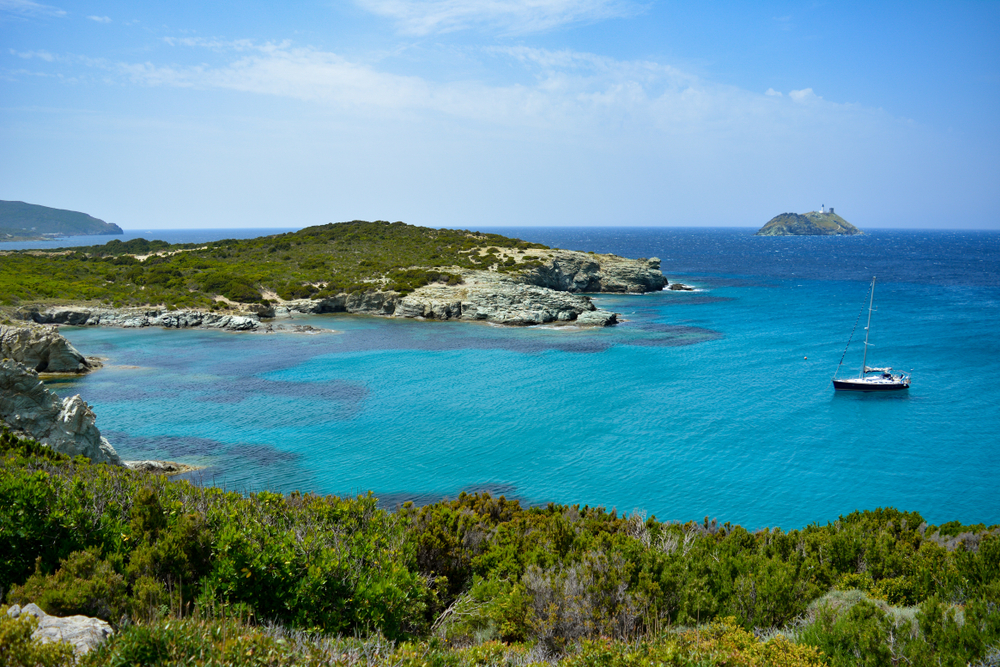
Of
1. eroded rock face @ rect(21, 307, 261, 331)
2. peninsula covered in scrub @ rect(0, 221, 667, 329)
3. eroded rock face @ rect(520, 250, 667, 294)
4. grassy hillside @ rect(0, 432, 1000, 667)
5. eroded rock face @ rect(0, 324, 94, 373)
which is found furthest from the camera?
eroded rock face @ rect(520, 250, 667, 294)

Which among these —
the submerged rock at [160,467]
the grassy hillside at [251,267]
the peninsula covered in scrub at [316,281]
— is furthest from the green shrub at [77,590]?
the grassy hillside at [251,267]

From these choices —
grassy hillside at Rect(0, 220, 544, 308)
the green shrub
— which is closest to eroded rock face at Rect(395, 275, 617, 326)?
grassy hillside at Rect(0, 220, 544, 308)

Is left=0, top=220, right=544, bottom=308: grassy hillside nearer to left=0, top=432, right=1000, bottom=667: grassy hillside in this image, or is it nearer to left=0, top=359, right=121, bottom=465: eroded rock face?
left=0, top=359, right=121, bottom=465: eroded rock face

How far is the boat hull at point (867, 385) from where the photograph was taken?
33656mm

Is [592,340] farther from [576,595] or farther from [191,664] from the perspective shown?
[191,664]

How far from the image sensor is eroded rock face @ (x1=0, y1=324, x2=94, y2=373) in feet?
113

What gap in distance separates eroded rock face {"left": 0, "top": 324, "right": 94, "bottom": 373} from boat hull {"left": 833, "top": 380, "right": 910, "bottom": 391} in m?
46.3

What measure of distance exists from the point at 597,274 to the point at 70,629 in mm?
77392

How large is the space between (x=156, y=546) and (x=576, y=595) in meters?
6.17

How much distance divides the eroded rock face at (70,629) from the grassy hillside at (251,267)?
57.8m

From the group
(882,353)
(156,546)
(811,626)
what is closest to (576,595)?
(811,626)

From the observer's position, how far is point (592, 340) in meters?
48.5

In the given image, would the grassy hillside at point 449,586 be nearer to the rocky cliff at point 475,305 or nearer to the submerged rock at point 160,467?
the submerged rock at point 160,467

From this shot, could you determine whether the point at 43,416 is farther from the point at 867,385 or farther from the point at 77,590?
the point at 867,385
